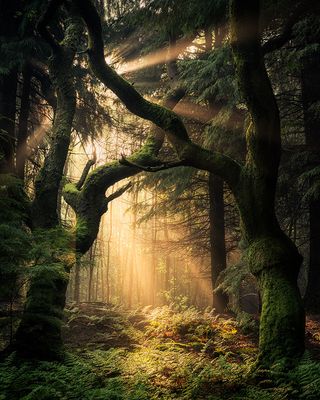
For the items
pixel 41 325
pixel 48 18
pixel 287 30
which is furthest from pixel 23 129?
pixel 287 30

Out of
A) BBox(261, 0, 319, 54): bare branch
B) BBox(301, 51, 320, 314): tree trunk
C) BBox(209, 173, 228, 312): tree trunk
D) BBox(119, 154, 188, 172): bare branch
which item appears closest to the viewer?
BBox(119, 154, 188, 172): bare branch

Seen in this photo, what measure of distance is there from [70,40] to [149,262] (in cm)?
3428

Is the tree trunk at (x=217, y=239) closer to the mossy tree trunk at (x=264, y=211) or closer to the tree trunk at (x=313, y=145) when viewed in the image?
the tree trunk at (x=313, y=145)

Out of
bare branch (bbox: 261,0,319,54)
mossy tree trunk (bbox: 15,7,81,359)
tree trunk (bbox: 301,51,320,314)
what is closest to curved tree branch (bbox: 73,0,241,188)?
mossy tree trunk (bbox: 15,7,81,359)

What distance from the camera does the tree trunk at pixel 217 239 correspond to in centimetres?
1287

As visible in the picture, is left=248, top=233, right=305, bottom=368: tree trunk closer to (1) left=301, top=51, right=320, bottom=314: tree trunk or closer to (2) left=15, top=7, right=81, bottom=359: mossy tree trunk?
(2) left=15, top=7, right=81, bottom=359: mossy tree trunk

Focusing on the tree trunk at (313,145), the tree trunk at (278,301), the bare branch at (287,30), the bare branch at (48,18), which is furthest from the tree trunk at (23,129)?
the tree trunk at (313,145)

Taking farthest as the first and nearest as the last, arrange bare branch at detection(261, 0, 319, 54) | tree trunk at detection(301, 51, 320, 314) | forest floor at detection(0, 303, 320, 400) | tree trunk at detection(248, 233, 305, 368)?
tree trunk at detection(301, 51, 320, 314) < bare branch at detection(261, 0, 319, 54) < tree trunk at detection(248, 233, 305, 368) < forest floor at detection(0, 303, 320, 400)

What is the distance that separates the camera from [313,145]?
10273mm

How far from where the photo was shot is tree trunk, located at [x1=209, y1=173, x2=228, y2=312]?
12.9 m

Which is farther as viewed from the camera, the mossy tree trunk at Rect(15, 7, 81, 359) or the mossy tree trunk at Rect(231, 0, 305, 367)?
the mossy tree trunk at Rect(15, 7, 81, 359)

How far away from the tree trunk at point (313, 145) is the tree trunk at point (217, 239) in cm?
320

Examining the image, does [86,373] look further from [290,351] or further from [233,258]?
[233,258]

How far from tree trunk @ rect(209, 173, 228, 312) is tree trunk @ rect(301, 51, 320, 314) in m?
3.20
